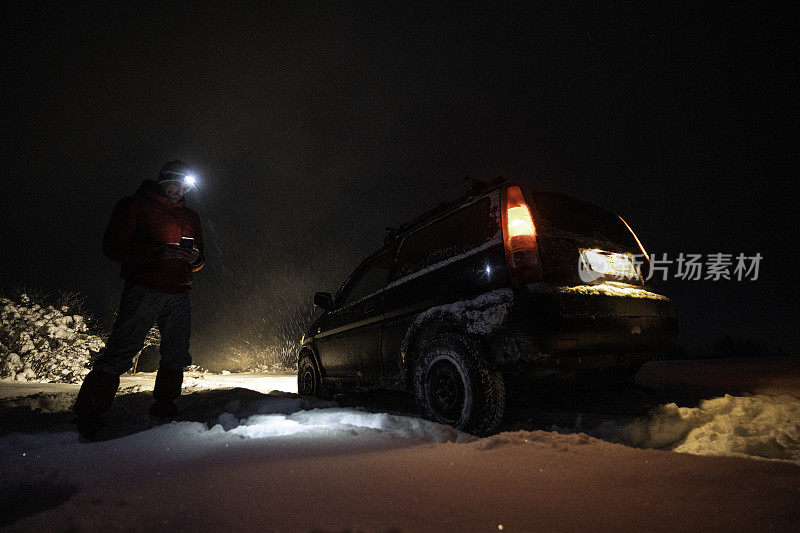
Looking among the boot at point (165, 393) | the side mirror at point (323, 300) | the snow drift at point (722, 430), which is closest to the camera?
the snow drift at point (722, 430)

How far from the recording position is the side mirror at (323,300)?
464cm

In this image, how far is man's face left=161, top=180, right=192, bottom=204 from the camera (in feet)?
10.4

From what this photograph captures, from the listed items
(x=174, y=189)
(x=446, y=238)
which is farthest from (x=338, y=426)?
(x=174, y=189)

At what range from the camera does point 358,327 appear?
3898mm

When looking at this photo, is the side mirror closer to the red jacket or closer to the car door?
the car door

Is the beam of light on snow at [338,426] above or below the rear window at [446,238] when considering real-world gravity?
below

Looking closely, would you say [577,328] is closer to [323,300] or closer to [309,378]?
[323,300]

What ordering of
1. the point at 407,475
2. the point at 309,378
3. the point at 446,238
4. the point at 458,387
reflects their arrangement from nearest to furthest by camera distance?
the point at 407,475, the point at 458,387, the point at 446,238, the point at 309,378

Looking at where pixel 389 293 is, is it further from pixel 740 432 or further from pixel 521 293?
pixel 740 432

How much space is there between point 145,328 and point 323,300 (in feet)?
6.70

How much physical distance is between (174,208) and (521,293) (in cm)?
293

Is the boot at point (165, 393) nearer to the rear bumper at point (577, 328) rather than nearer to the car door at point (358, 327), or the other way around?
the car door at point (358, 327)

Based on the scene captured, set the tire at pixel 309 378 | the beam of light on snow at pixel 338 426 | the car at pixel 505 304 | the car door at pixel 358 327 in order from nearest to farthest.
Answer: the beam of light on snow at pixel 338 426, the car at pixel 505 304, the car door at pixel 358 327, the tire at pixel 309 378

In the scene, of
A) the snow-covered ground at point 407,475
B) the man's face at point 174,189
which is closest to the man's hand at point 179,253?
the man's face at point 174,189
